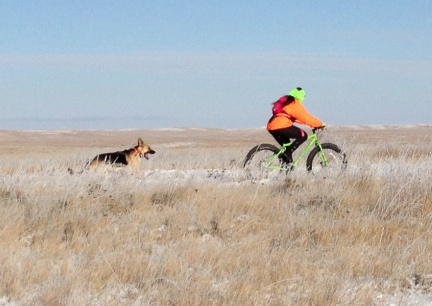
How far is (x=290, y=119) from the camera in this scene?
427 inches

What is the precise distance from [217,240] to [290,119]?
5273 millimetres

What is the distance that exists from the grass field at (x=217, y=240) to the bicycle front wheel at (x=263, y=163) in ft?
3.68

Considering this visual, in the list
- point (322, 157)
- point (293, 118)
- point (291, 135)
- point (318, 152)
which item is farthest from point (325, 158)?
point (293, 118)

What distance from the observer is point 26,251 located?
515 centimetres

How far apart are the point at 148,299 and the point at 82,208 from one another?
2.76m

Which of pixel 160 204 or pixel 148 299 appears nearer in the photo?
pixel 148 299

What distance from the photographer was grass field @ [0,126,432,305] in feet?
14.6

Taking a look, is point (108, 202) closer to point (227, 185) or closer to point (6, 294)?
point (227, 185)

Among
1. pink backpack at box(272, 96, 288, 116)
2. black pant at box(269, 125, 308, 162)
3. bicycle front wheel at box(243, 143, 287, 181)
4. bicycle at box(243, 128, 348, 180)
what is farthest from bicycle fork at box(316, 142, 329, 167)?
pink backpack at box(272, 96, 288, 116)

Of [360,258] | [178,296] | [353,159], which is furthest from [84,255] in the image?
[353,159]

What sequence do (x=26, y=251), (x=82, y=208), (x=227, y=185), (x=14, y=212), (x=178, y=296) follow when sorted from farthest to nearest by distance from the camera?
(x=227, y=185)
(x=82, y=208)
(x=14, y=212)
(x=26, y=251)
(x=178, y=296)

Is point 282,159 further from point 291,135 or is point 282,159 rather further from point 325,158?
point 325,158

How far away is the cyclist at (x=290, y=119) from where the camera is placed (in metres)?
10.6

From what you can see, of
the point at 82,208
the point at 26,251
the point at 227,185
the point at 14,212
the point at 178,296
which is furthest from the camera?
the point at 227,185
